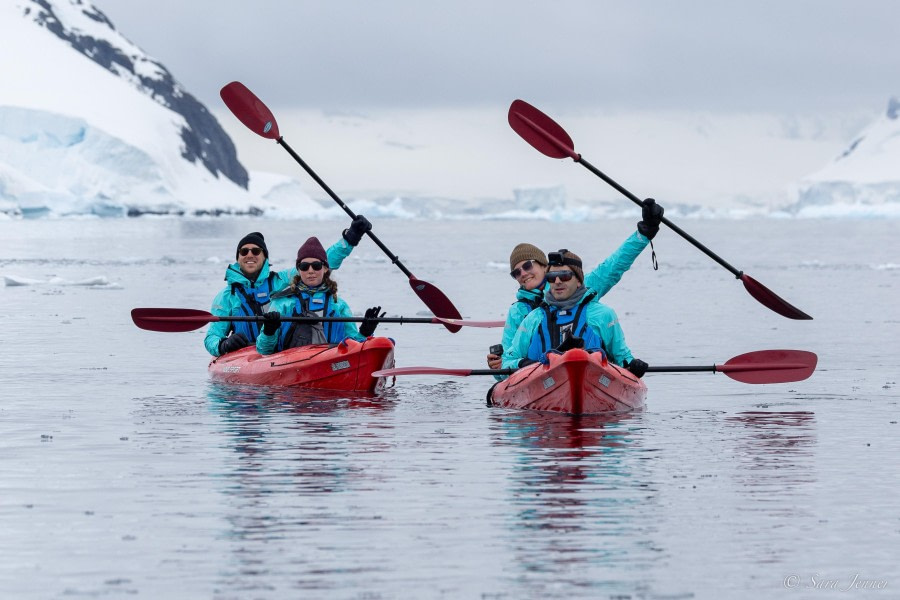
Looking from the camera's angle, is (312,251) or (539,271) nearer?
(539,271)

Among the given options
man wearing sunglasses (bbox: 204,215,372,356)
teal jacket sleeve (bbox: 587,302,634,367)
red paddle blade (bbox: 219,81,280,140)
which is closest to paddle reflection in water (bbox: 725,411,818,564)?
teal jacket sleeve (bbox: 587,302,634,367)

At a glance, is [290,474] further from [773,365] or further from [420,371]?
[773,365]

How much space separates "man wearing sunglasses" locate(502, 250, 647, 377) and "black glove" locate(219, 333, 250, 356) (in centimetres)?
317

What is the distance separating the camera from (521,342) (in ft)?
36.5

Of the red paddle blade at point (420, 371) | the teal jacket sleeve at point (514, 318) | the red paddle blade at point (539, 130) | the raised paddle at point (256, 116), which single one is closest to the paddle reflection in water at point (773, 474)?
the teal jacket sleeve at point (514, 318)

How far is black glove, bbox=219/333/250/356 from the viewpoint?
13.4 metres

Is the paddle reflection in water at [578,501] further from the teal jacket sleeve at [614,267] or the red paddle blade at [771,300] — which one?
the red paddle blade at [771,300]

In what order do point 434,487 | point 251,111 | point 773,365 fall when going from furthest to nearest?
1. point 251,111
2. point 773,365
3. point 434,487

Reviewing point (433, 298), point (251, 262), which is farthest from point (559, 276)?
point (433, 298)

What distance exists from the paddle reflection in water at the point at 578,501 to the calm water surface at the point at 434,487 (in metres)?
0.02

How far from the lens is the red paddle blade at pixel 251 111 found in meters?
16.3

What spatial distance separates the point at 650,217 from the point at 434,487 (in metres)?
3.72

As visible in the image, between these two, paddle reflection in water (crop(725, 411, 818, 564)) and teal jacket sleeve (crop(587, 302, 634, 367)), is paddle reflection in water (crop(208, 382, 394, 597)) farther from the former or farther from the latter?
paddle reflection in water (crop(725, 411, 818, 564))

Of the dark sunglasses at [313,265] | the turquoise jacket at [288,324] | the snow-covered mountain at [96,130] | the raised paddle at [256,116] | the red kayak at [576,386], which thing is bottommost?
the red kayak at [576,386]
